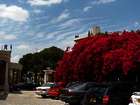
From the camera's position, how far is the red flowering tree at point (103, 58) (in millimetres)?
38969

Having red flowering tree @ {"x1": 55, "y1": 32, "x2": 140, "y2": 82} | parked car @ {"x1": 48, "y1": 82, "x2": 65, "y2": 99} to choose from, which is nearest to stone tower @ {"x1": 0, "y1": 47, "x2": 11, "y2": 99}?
red flowering tree @ {"x1": 55, "y1": 32, "x2": 140, "y2": 82}

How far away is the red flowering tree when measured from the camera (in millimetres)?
38969

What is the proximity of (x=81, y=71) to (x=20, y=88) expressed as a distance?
95.9 feet

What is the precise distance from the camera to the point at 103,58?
42.9m

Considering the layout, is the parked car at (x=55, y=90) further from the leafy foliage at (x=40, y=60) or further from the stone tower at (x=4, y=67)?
the leafy foliage at (x=40, y=60)

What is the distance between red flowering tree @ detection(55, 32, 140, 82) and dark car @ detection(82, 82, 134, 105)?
13416 millimetres

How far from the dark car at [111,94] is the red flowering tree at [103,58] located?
1342 cm

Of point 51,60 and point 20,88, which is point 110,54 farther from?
point 51,60

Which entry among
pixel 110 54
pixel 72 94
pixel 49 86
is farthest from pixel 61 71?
pixel 72 94

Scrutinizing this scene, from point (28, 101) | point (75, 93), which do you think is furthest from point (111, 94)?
point (28, 101)

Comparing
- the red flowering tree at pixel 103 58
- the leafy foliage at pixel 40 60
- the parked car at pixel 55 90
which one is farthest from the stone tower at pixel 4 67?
the leafy foliage at pixel 40 60

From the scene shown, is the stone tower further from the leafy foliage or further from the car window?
the car window

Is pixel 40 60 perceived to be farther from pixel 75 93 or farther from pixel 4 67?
pixel 75 93

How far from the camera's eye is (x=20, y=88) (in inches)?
2938
